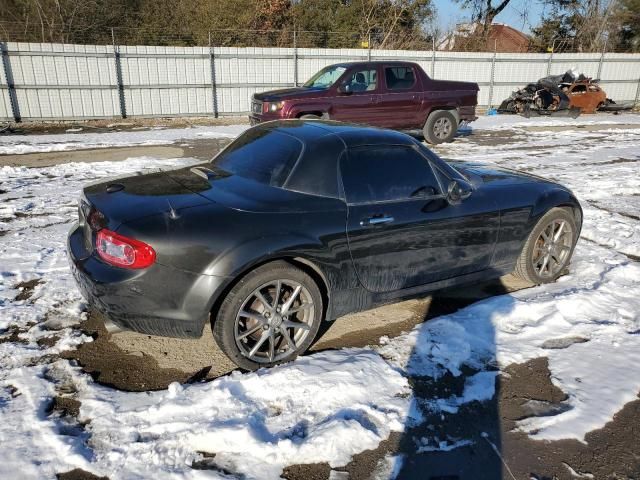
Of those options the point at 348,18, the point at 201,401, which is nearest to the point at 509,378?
the point at 201,401

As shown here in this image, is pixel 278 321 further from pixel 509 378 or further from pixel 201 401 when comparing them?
pixel 509 378

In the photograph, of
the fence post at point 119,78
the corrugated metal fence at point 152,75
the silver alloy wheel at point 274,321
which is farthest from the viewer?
the fence post at point 119,78

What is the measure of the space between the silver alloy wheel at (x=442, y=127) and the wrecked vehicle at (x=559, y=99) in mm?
8009

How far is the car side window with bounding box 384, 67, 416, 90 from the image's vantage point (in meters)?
11.5

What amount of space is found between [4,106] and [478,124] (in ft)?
48.2

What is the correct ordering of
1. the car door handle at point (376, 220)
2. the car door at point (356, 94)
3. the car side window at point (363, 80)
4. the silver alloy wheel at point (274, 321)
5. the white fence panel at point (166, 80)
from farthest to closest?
the white fence panel at point (166, 80) < the car side window at point (363, 80) < the car door at point (356, 94) < the car door handle at point (376, 220) < the silver alloy wheel at point (274, 321)

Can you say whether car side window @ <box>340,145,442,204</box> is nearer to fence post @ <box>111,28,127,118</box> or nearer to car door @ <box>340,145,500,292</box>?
car door @ <box>340,145,500,292</box>

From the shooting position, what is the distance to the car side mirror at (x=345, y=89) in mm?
10922

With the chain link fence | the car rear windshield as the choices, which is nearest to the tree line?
the chain link fence

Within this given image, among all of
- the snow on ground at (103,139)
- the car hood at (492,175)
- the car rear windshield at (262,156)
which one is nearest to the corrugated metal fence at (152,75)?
the snow on ground at (103,139)

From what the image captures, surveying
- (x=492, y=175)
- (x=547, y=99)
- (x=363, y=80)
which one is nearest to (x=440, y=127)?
(x=363, y=80)

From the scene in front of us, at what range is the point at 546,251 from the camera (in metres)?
4.76

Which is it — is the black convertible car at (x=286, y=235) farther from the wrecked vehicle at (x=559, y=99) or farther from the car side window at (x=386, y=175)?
the wrecked vehicle at (x=559, y=99)

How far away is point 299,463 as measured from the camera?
2562 mm
